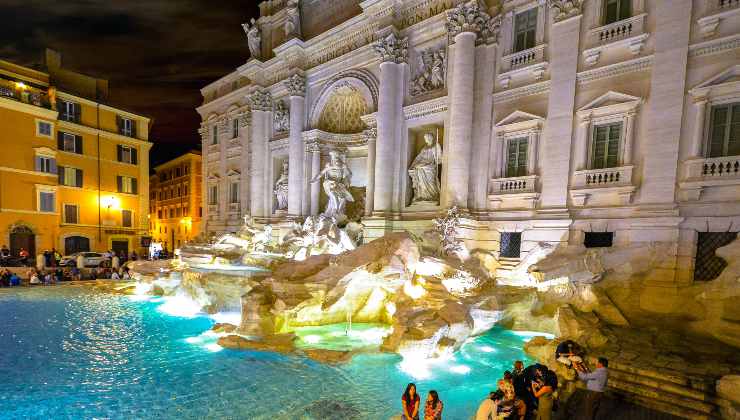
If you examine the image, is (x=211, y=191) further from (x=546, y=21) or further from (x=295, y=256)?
(x=546, y=21)

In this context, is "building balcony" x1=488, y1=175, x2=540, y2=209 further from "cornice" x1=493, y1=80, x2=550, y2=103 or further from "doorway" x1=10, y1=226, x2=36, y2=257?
"doorway" x1=10, y1=226, x2=36, y2=257

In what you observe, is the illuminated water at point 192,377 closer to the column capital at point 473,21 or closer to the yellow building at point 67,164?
the column capital at point 473,21

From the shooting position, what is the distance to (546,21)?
10.6 metres

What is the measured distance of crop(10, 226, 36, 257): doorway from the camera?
18794mm

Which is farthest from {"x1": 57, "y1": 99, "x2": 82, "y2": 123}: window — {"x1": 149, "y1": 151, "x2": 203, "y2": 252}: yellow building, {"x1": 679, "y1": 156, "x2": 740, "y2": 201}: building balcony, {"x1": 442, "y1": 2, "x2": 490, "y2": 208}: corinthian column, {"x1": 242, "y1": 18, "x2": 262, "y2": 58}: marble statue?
{"x1": 679, "y1": 156, "x2": 740, "y2": 201}: building balcony

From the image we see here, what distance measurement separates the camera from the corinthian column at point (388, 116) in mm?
13391

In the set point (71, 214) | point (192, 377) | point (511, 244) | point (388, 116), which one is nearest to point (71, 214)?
point (71, 214)

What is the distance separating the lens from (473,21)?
1129cm

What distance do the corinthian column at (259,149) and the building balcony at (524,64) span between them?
1281 cm

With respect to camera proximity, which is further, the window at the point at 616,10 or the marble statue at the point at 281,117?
the marble statue at the point at 281,117

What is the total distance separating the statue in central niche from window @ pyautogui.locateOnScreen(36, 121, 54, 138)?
1794cm

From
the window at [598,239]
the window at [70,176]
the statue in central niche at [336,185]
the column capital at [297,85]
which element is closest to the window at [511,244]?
the window at [598,239]

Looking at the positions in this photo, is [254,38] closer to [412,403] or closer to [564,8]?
[564,8]

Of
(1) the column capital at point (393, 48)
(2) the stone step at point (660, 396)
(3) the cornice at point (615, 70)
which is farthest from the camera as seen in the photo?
(1) the column capital at point (393, 48)
